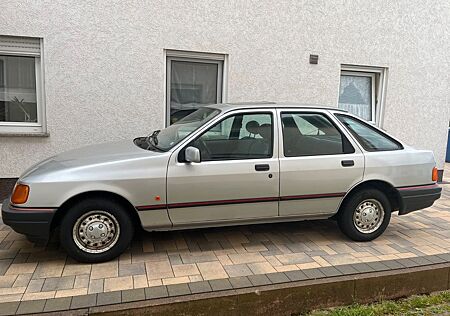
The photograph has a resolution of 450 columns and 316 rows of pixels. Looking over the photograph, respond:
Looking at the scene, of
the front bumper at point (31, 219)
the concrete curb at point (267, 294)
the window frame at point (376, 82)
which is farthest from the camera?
the window frame at point (376, 82)

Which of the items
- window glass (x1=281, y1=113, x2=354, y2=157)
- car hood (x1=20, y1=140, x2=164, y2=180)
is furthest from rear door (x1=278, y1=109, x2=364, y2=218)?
car hood (x1=20, y1=140, x2=164, y2=180)

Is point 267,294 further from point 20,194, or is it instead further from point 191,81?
point 191,81

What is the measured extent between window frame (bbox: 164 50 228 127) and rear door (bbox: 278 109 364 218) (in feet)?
8.03

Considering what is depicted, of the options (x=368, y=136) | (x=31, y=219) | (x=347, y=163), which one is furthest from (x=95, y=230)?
(x=368, y=136)

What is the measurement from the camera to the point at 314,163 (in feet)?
13.5

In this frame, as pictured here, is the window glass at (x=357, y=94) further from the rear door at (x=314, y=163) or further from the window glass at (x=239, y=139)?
the window glass at (x=239, y=139)

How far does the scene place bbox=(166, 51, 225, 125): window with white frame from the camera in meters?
6.24

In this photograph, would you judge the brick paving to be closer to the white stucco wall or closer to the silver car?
the silver car

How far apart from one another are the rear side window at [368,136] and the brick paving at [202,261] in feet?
3.81

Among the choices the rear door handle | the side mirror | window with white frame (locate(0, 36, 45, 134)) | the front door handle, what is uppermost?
window with white frame (locate(0, 36, 45, 134))

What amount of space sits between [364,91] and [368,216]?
13.1ft

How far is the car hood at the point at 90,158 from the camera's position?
3.59m

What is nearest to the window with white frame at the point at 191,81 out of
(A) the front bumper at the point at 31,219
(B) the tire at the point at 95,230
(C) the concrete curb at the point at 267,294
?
(B) the tire at the point at 95,230

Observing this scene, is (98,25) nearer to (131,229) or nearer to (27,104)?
(27,104)
